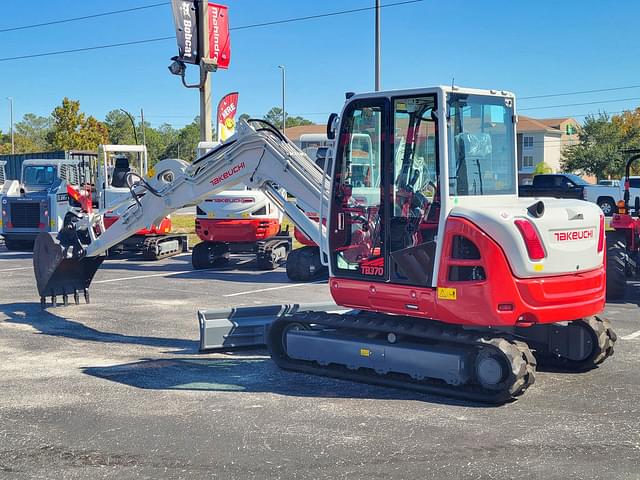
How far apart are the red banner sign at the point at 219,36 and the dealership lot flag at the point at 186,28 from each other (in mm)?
606

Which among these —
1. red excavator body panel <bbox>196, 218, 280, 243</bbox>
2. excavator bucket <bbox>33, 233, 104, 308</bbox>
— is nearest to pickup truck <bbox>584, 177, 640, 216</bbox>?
red excavator body panel <bbox>196, 218, 280, 243</bbox>

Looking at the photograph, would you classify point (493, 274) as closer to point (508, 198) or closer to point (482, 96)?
point (508, 198)

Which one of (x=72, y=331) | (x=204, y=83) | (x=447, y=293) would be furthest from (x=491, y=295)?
(x=204, y=83)

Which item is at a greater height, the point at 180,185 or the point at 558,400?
the point at 180,185

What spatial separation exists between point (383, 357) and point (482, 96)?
107 inches

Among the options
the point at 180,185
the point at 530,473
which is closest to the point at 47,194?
the point at 180,185

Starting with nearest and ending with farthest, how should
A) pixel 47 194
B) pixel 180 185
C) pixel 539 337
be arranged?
pixel 539 337 < pixel 180 185 < pixel 47 194

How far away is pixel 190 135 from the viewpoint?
99.6 m

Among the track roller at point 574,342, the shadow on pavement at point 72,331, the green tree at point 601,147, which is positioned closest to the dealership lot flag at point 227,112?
the shadow on pavement at point 72,331

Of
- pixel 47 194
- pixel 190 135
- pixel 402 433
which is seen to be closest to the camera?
pixel 402 433

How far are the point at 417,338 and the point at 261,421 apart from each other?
72.6 inches

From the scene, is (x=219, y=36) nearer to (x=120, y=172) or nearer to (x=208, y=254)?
(x=120, y=172)

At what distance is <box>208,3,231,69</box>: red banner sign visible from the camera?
22703 millimetres

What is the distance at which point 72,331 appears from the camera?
1121 cm
